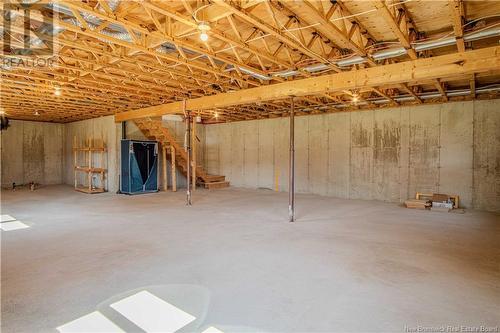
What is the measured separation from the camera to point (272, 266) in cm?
345

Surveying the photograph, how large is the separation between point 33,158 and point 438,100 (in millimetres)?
15150

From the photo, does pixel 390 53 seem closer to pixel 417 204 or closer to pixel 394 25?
pixel 394 25

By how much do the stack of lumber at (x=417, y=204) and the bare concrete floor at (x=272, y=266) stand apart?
2.78 feet

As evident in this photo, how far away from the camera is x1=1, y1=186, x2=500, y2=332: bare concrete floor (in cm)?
243

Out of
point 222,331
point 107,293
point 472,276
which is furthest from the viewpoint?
point 472,276

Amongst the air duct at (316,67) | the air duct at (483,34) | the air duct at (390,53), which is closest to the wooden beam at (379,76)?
the air duct at (316,67)

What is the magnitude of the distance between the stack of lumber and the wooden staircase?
677 cm

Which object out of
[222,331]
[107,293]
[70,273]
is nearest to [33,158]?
[70,273]

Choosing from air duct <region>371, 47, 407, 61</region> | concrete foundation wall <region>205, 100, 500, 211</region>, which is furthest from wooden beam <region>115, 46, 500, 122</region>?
concrete foundation wall <region>205, 100, 500, 211</region>

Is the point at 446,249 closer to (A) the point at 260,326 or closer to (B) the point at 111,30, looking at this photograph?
(A) the point at 260,326

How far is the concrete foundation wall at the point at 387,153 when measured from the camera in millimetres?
7129

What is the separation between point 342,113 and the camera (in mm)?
9219

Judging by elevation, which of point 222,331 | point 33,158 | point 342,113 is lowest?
point 222,331

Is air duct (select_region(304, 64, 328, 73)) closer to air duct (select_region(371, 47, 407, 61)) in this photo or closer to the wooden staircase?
air duct (select_region(371, 47, 407, 61))
